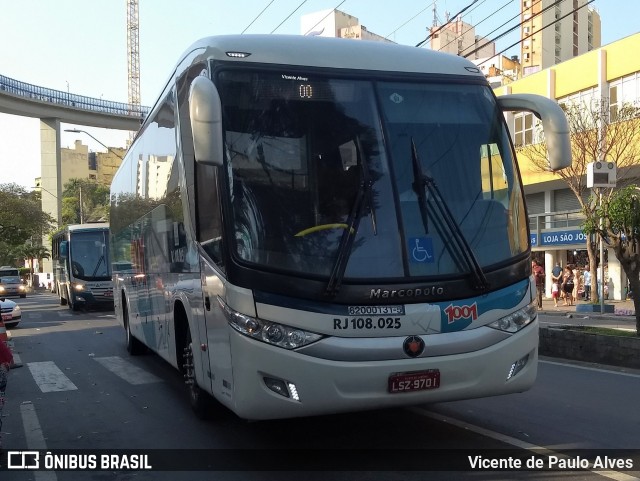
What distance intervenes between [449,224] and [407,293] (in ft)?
2.20

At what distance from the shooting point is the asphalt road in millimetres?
5547

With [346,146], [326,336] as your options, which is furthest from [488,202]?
[326,336]

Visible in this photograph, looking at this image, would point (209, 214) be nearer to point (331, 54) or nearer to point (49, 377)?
point (331, 54)

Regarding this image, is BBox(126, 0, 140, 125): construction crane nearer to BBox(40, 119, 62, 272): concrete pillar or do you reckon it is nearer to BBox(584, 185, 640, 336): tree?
BBox(40, 119, 62, 272): concrete pillar

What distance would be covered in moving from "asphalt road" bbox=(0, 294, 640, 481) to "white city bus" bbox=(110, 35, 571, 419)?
0.65 meters

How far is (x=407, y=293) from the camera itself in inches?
204

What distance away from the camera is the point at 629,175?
28.5 m

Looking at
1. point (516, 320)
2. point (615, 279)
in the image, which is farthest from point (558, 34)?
point (516, 320)

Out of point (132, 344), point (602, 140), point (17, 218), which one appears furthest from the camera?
point (17, 218)

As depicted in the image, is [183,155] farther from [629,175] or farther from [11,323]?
[629,175]

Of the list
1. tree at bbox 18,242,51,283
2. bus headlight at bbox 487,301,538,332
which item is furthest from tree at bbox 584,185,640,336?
tree at bbox 18,242,51,283

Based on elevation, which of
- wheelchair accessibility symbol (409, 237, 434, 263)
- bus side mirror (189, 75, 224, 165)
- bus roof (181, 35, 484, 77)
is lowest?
wheelchair accessibility symbol (409, 237, 434, 263)

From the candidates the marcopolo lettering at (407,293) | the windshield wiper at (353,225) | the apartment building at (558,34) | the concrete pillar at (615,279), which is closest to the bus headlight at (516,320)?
the marcopolo lettering at (407,293)

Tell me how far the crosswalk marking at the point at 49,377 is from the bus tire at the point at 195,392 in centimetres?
299
